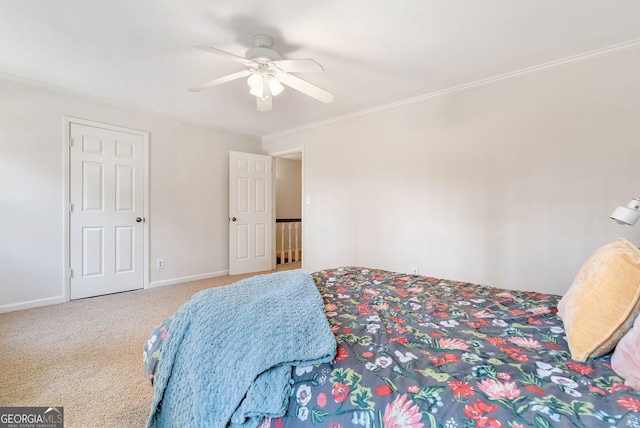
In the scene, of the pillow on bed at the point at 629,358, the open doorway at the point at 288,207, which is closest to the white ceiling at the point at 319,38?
the pillow on bed at the point at 629,358

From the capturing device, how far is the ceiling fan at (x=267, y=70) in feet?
6.39

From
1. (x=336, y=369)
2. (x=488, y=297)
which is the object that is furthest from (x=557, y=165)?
(x=336, y=369)

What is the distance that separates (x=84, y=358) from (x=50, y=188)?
1.98 m

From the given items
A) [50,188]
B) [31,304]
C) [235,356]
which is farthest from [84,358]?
[50,188]

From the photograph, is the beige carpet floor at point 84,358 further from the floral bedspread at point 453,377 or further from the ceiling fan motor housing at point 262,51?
the ceiling fan motor housing at point 262,51

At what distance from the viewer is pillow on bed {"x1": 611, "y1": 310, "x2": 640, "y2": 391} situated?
762 millimetres

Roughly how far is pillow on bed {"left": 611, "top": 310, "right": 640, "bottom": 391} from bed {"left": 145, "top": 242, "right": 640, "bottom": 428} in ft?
0.07

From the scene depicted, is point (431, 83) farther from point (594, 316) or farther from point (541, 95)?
point (594, 316)

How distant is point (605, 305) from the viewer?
93 centimetres

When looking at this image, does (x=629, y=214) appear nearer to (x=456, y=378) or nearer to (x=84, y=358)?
(x=456, y=378)

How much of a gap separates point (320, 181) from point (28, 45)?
3037mm

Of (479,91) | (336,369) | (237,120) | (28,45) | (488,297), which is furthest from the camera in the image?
(237,120)

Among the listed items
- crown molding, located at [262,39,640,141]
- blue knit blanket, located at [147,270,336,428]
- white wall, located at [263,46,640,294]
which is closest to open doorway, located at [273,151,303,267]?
white wall, located at [263,46,640,294]

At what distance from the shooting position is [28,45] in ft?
7.24
